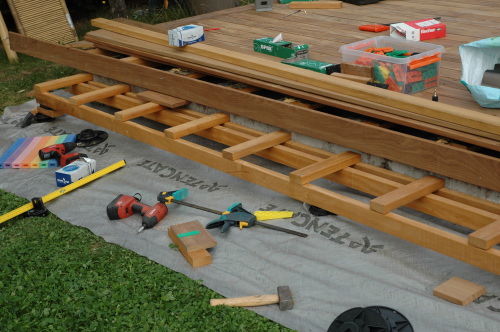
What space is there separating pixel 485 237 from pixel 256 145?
1.63 meters

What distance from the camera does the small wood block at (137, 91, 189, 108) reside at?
5.08 metres

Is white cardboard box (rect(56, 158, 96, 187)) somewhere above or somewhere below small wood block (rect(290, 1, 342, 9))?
below

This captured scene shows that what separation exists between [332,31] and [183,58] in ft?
4.91

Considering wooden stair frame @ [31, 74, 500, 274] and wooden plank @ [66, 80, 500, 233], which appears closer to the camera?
wooden stair frame @ [31, 74, 500, 274]

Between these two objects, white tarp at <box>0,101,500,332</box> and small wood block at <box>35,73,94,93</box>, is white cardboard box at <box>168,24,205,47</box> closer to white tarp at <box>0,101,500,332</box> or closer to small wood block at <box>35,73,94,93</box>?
white tarp at <box>0,101,500,332</box>

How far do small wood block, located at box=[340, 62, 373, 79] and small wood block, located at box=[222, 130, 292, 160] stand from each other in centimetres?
57

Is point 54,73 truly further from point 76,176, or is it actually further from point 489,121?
point 489,121

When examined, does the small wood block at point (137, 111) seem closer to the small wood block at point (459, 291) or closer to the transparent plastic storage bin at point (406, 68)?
the transparent plastic storage bin at point (406, 68)

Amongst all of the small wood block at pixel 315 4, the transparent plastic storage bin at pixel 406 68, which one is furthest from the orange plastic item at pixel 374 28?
the transparent plastic storage bin at pixel 406 68

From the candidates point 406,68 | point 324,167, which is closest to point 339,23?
point 406,68

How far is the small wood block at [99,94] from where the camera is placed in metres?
5.32

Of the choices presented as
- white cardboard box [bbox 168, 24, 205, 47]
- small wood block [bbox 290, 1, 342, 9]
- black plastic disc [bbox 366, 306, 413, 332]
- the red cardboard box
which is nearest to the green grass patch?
black plastic disc [bbox 366, 306, 413, 332]

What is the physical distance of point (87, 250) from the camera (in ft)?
13.2

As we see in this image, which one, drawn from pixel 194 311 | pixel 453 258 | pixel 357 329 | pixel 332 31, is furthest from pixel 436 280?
pixel 332 31
